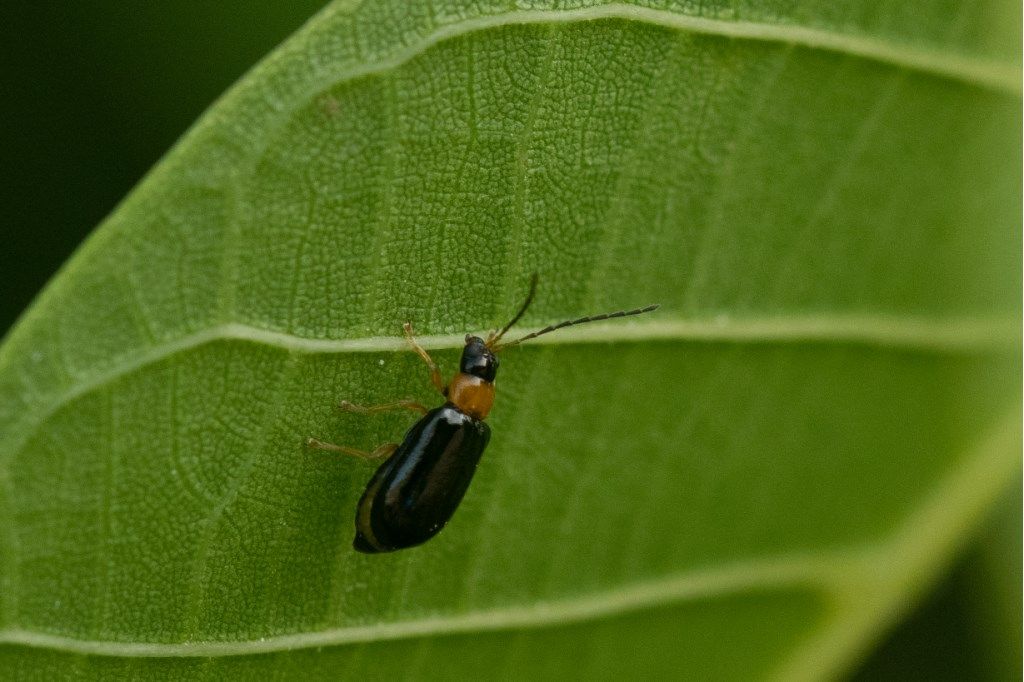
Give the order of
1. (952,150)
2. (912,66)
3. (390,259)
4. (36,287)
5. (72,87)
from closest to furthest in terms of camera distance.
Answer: (390,259) < (912,66) < (952,150) < (36,287) < (72,87)

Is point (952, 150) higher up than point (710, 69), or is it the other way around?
point (710, 69)

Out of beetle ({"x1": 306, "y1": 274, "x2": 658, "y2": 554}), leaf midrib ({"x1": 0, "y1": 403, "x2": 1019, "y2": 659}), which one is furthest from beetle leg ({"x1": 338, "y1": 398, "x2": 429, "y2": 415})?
leaf midrib ({"x1": 0, "y1": 403, "x2": 1019, "y2": 659})

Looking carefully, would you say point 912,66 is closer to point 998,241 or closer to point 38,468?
point 998,241

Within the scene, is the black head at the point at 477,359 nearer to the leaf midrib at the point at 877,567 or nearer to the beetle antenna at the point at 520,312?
the beetle antenna at the point at 520,312

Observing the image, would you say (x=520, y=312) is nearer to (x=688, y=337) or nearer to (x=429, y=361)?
(x=429, y=361)

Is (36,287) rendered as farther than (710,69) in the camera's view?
Yes

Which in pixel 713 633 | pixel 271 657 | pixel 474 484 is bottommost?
pixel 713 633

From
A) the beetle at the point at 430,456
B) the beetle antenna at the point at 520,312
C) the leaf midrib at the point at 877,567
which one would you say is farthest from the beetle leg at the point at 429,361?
the leaf midrib at the point at 877,567

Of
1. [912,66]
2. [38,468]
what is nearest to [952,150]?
[912,66]
